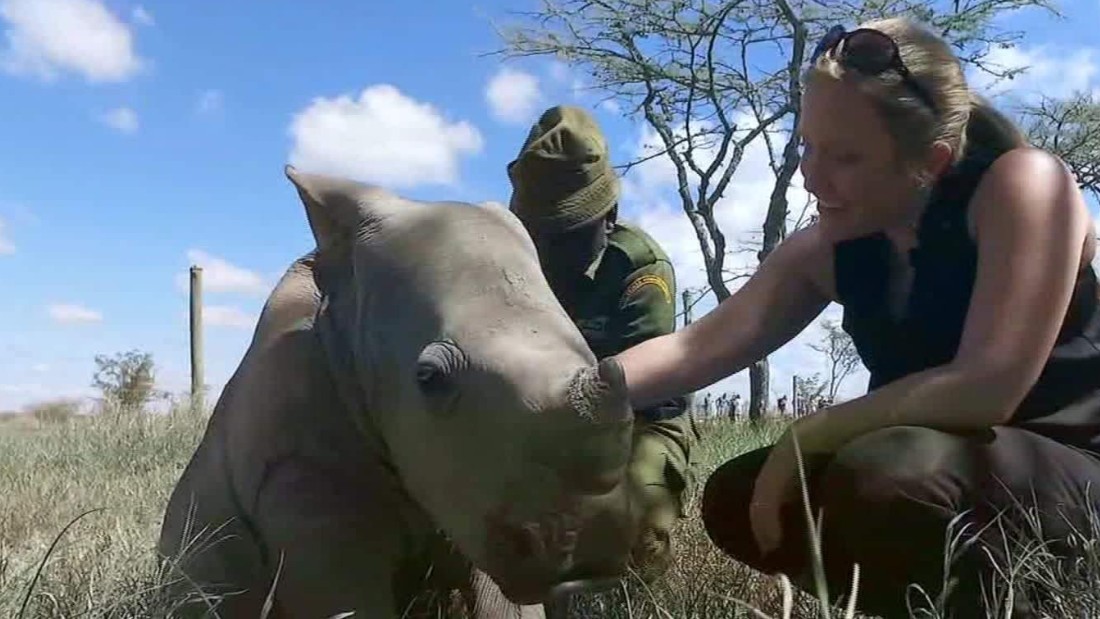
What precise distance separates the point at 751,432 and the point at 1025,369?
5.64 m

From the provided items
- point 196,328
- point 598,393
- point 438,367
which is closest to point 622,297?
point 438,367

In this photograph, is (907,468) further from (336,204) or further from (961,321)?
(336,204)

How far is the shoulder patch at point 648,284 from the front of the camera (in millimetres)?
3590

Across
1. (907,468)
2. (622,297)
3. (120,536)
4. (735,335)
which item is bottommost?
(120,536)

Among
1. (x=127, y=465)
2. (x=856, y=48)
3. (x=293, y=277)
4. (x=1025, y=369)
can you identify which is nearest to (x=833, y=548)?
(x=1025, y=369)

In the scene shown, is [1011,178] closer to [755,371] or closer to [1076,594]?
[1076,594]

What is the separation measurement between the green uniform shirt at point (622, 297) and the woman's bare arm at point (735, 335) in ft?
2.04

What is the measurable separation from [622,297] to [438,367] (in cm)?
169

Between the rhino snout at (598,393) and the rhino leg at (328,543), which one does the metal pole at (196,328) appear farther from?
the rhino snout at (598,393)

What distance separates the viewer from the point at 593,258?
12.0 feet

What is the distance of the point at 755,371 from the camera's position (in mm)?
15641

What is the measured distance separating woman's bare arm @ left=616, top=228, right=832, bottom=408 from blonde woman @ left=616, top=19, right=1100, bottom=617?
179mm

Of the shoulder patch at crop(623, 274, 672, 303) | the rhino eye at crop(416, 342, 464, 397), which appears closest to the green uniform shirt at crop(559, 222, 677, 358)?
the shoulder patch at crop(623, 274, 672, 303)

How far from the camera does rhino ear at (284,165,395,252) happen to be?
2502mm
